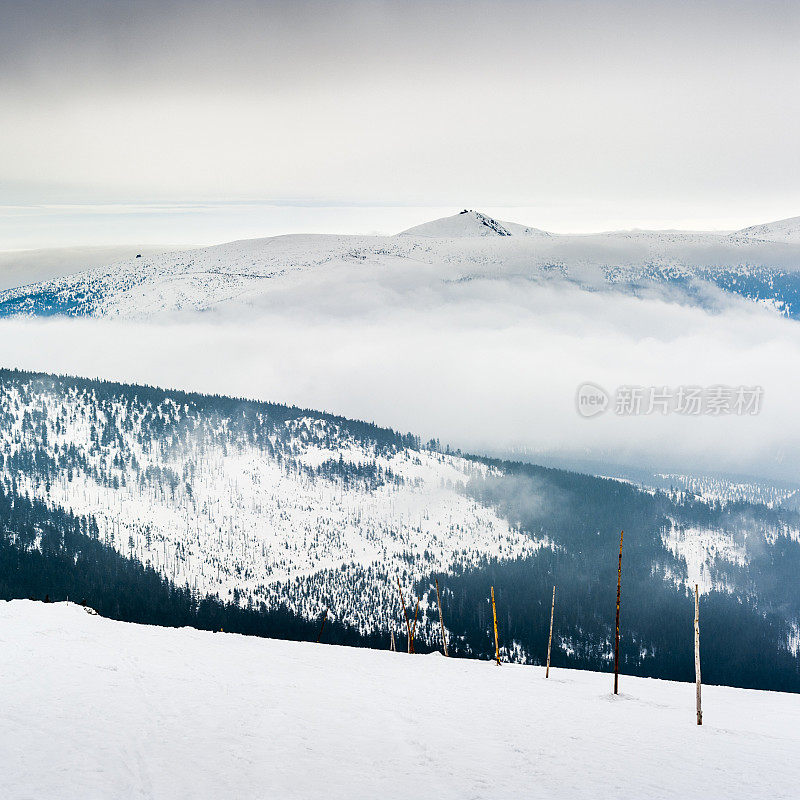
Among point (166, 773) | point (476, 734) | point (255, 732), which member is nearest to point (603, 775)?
point (476, 734)

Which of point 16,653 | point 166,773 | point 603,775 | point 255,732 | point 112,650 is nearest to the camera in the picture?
point 166,773

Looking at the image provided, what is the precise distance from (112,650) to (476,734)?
23379 millimetres

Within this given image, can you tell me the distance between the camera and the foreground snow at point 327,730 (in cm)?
2528

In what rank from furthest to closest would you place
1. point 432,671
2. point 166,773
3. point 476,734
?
point 432,671 < point 476,734 < point 166,773

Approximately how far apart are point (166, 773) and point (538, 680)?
32421mm

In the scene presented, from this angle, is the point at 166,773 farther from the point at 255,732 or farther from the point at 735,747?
the point at 735,747

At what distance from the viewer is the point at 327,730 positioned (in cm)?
3123

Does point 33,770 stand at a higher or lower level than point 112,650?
higher

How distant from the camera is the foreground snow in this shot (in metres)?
25.3

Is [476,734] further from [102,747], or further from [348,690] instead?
[102,747]

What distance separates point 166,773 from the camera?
984 inches

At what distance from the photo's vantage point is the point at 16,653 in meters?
39.2

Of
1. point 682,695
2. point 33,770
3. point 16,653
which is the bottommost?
point 682,695

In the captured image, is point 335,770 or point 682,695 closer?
point 335,770
